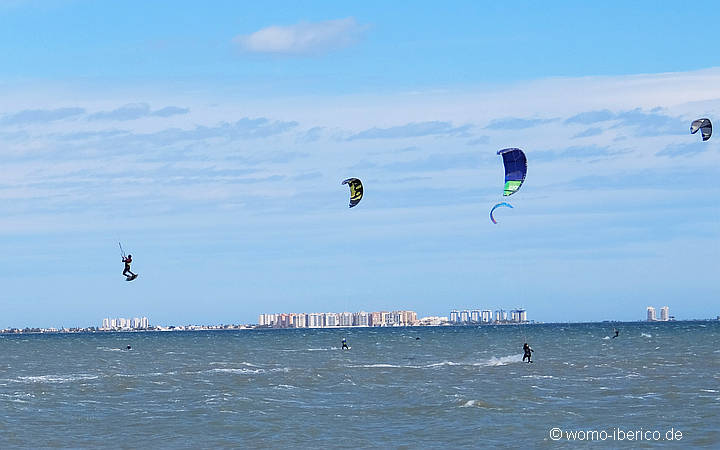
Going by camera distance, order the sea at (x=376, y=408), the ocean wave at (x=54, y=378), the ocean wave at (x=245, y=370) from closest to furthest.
A: 1. the sea at (x=376, y=408)
2. the ocean wave at (x=54, y=378)
3. the ocean wave at (x=245, y=370)

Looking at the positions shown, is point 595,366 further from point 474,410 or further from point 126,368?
point 126,368

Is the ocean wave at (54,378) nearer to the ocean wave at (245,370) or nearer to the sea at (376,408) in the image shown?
the sea at (376,408)

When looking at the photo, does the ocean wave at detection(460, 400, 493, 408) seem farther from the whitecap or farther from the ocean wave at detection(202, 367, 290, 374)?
the whitecap

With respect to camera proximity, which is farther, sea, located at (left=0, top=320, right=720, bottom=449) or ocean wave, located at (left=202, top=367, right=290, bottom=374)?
ocean wave, located at (left=202, top=367, right=290, bottom=374)

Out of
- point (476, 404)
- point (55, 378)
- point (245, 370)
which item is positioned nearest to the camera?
point (476, 404)

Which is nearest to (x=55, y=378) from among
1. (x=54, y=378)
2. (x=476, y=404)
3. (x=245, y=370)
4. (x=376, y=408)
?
(x=54, y=378)

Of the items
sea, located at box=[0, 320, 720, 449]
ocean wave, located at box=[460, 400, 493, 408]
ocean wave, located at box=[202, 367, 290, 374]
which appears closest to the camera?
sea, located at box=[0, 320, 720, 449]

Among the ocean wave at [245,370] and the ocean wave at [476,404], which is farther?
the ocean wave at [245,370]

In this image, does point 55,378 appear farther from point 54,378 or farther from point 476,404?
point 476,404

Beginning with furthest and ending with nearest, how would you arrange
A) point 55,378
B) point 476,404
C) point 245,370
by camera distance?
point 245,370 < point 55,378 < point 476,404

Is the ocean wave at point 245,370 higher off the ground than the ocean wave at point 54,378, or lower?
higher

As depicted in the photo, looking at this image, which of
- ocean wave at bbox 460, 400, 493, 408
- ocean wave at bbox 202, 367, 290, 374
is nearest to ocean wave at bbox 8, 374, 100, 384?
ocean wave at bbox 202, 367, 290, 374

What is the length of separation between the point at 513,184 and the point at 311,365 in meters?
26.2

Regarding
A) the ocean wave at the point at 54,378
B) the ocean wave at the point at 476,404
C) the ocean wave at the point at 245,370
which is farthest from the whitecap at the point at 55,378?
the ocean wave at the point at 476,404
